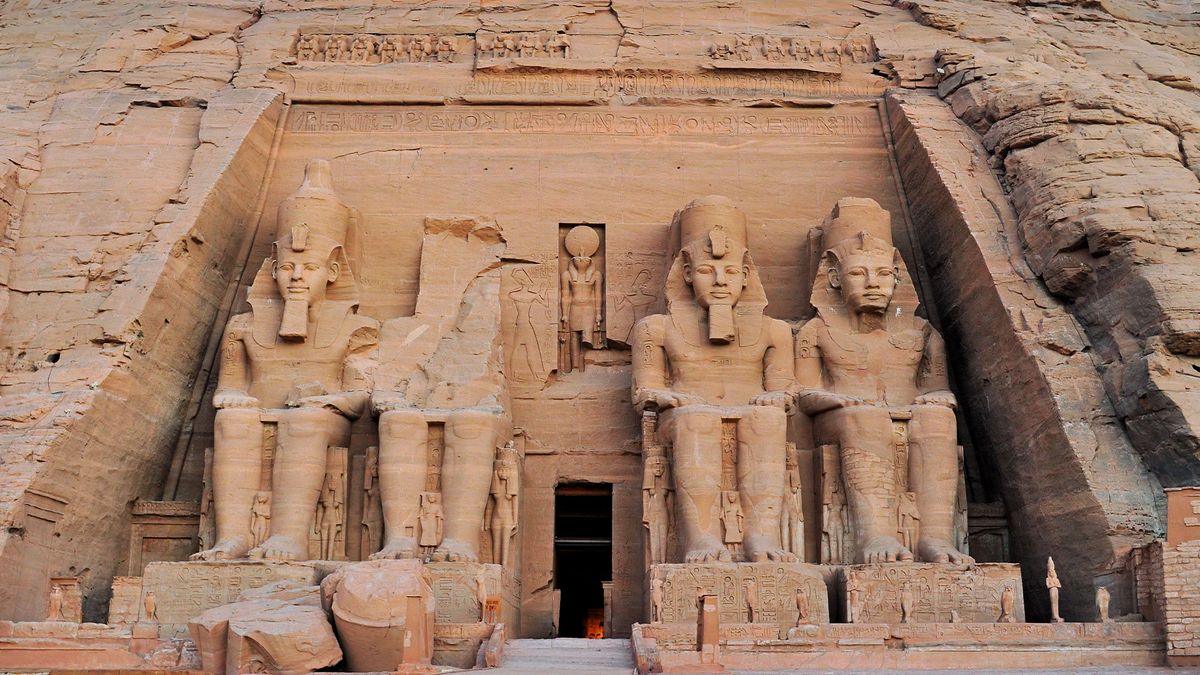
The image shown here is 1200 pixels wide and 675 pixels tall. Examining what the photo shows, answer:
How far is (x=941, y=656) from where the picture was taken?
9.72 metres

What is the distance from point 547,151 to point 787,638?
5777 millimetres

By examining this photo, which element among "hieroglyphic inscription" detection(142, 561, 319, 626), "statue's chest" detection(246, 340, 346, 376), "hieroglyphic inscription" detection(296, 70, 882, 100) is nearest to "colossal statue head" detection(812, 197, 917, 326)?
"hieroglyphic inscription" detection(296, 70, 882, 100)

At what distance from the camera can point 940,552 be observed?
11.2 meters

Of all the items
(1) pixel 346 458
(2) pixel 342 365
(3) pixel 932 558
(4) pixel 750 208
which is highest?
(4) pixel 750 208

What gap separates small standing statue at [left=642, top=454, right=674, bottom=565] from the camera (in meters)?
11.7

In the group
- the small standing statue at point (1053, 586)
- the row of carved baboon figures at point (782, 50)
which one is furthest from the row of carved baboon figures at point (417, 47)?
the small standing statue at point (1053, 586)

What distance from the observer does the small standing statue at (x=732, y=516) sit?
1134 centimetres

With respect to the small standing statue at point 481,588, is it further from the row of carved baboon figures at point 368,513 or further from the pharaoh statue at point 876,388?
the pharaoh statue at point 876,388

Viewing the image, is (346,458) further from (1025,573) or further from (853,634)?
(1025,573)

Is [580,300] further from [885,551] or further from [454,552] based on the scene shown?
[885,551]

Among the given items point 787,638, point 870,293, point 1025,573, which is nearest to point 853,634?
point 787,638

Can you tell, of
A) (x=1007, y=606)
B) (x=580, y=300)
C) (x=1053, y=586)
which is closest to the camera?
(x=1053, y=586)

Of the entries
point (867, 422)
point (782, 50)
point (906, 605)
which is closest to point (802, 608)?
point (906, 605)

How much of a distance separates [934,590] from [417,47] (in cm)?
728
